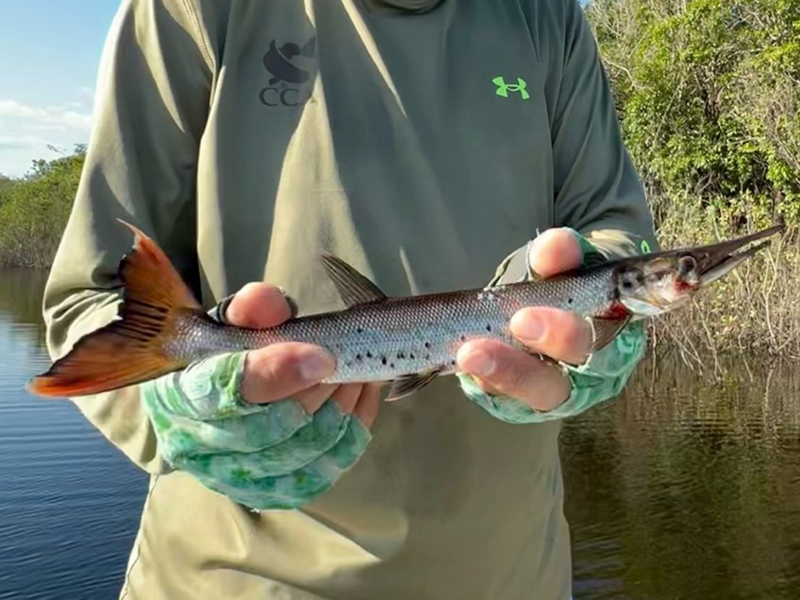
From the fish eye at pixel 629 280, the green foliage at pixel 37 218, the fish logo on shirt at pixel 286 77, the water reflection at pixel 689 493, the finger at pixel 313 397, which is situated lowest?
the green foliage at pixel 37 218

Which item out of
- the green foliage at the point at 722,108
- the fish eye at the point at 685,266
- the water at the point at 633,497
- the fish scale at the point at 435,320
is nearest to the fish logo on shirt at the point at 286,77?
the fish scale at the point at 435,320

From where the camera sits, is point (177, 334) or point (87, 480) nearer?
point (177, 334)

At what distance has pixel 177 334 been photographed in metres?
1.63

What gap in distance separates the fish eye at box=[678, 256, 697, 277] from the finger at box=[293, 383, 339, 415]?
2.64ft

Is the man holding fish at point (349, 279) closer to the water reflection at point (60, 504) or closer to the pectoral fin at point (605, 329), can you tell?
the pectoral fin at point (605, 329)

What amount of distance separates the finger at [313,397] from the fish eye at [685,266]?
804mm

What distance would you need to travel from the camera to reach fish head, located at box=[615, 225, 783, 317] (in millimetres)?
1898

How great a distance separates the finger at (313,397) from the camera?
1.57 metres

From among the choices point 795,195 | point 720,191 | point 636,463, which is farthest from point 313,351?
point 720,191

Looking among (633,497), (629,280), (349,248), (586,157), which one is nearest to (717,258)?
(629,280)

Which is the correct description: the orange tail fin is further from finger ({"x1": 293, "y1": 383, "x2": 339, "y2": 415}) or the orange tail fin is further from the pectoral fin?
the pectoral fin

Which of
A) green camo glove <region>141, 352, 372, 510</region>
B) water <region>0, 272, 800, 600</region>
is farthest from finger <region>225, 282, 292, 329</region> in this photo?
water <region>0, 272, 800, 600</region>

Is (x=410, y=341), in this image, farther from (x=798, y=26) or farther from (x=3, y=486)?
(x=798, y=26)

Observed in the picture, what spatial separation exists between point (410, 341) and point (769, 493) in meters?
11.4
